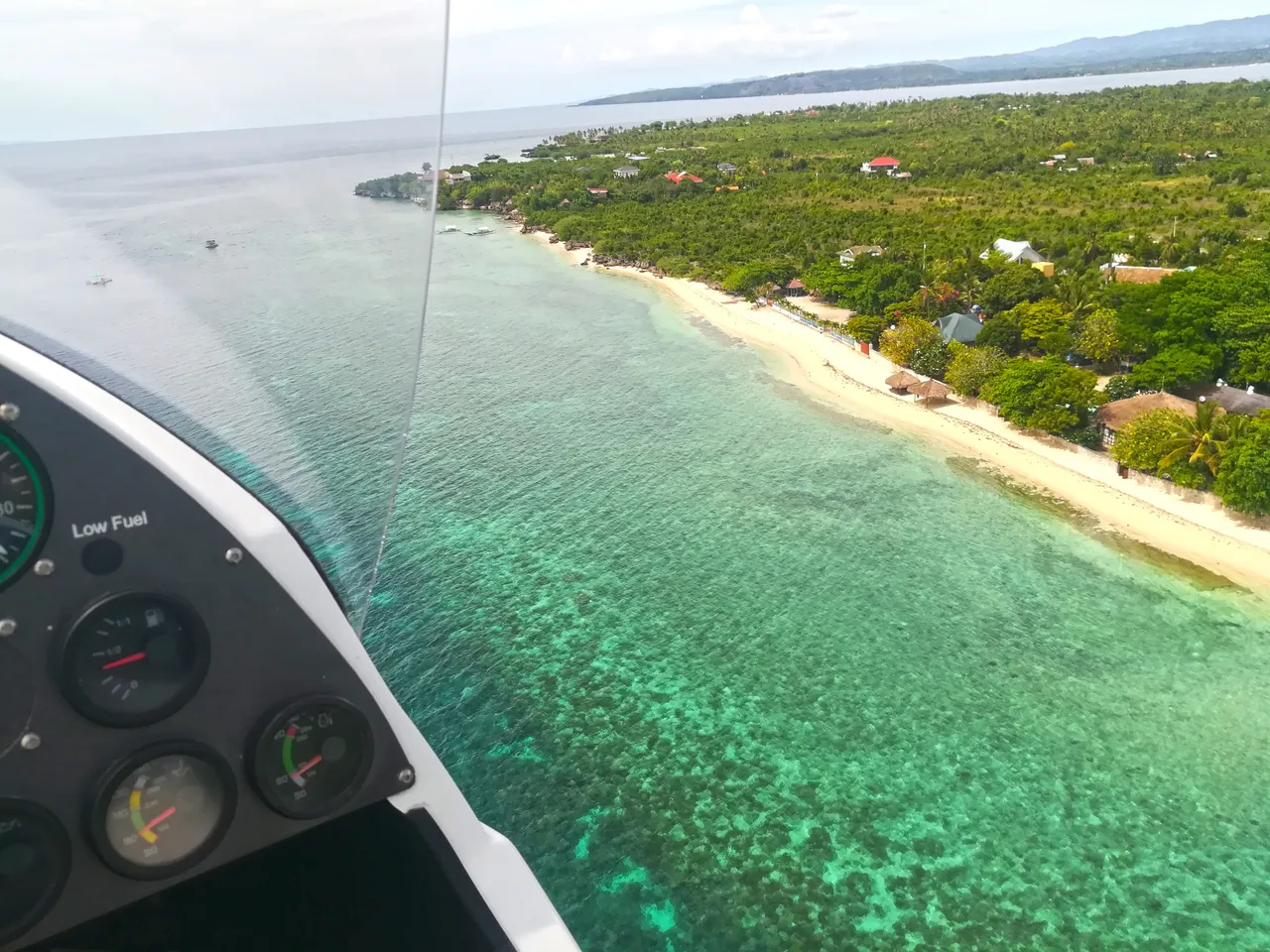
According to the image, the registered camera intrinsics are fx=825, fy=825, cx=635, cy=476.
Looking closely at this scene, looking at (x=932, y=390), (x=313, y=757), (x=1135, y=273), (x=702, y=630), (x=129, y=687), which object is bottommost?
(x=702, y=630)

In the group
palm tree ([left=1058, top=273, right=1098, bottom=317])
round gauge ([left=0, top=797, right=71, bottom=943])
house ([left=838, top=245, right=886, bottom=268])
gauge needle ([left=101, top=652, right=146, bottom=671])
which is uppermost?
house ([left=838, top=245, right=886, bottom=268])

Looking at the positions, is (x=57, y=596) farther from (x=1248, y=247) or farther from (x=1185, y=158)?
(x=1185, y=158)

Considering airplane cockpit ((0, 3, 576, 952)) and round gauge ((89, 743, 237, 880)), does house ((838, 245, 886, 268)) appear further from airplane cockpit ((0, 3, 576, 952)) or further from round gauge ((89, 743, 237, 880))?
round gauge ((89, 743, 237, 880))

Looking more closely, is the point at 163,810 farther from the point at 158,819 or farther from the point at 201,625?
the point at 201,625

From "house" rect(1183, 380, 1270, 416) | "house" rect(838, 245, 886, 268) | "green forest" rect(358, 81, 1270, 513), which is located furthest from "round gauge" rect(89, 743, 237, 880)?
"house" rect(838, 245, 886, 268)

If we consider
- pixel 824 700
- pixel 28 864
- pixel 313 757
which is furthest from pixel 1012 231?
pixel 28 864

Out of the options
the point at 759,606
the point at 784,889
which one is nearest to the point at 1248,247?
the point at 759,606
